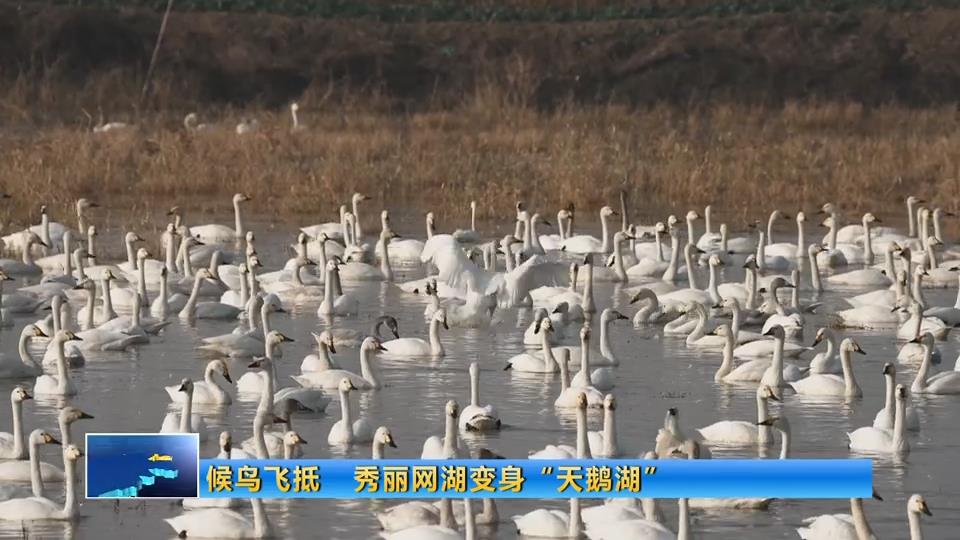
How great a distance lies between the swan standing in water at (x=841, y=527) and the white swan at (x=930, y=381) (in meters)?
4.43

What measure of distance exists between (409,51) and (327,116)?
617cm

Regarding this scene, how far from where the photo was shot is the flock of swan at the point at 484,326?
1193 centimetres

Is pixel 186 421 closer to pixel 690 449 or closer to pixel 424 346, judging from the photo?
pixel 690 449

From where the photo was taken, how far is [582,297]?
66.8 ft

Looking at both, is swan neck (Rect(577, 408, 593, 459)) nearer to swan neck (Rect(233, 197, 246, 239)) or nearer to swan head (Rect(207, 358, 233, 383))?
swan head (Rect(207, 358, 233, 383))

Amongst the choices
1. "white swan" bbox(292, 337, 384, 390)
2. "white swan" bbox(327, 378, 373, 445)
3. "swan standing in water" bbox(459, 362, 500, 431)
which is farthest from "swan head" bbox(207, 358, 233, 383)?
"swan standing in water" bbox(459, 362, 500, 431)

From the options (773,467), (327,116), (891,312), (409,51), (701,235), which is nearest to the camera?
(773,467)

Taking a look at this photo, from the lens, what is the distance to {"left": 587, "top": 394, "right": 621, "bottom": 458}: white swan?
503 inches

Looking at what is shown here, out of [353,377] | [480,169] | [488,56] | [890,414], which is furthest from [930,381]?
[488,56]

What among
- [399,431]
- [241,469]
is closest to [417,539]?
[241,469]

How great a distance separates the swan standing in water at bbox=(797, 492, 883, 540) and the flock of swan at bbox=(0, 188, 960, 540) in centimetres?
1

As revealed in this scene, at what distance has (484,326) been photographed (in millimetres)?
19500

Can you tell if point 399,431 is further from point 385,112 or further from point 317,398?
point 385,112
